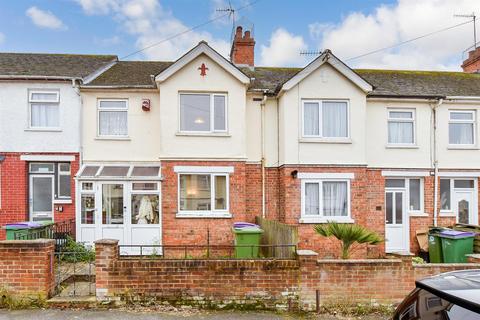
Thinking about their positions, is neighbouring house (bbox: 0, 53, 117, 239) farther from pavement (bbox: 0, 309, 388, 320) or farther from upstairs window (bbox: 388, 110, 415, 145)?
upstairs window (bbox: 388, 110, 415, 145)

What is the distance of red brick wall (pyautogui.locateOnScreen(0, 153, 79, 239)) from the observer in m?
12.6

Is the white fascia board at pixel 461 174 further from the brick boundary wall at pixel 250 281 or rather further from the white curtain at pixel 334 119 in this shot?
the brick boundary wall at pixel 250 281

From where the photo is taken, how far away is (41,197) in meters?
13.0

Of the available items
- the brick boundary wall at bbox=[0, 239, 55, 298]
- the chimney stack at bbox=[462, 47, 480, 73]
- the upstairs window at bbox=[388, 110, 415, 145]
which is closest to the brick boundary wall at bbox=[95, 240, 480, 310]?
the brick boundary wall at bbox=[0, 239, 55, 298]

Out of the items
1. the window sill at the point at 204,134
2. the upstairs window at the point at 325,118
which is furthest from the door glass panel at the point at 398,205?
the window sill at the point at 204,134

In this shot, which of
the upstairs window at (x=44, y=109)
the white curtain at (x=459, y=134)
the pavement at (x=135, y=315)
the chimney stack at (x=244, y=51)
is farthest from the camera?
the chimney stack at (x=244, y=51)

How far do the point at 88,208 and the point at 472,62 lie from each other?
57.7 feet

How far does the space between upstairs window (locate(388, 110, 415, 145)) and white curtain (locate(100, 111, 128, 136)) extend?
9.17m

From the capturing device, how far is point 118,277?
23.4 ft

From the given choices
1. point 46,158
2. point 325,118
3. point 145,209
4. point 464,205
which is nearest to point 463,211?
point 464,205

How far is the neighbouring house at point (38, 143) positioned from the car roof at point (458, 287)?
11893 mm

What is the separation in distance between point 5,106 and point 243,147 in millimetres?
7886

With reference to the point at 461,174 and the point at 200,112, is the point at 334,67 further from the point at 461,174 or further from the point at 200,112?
the point at 461,174

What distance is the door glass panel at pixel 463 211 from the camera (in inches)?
552
